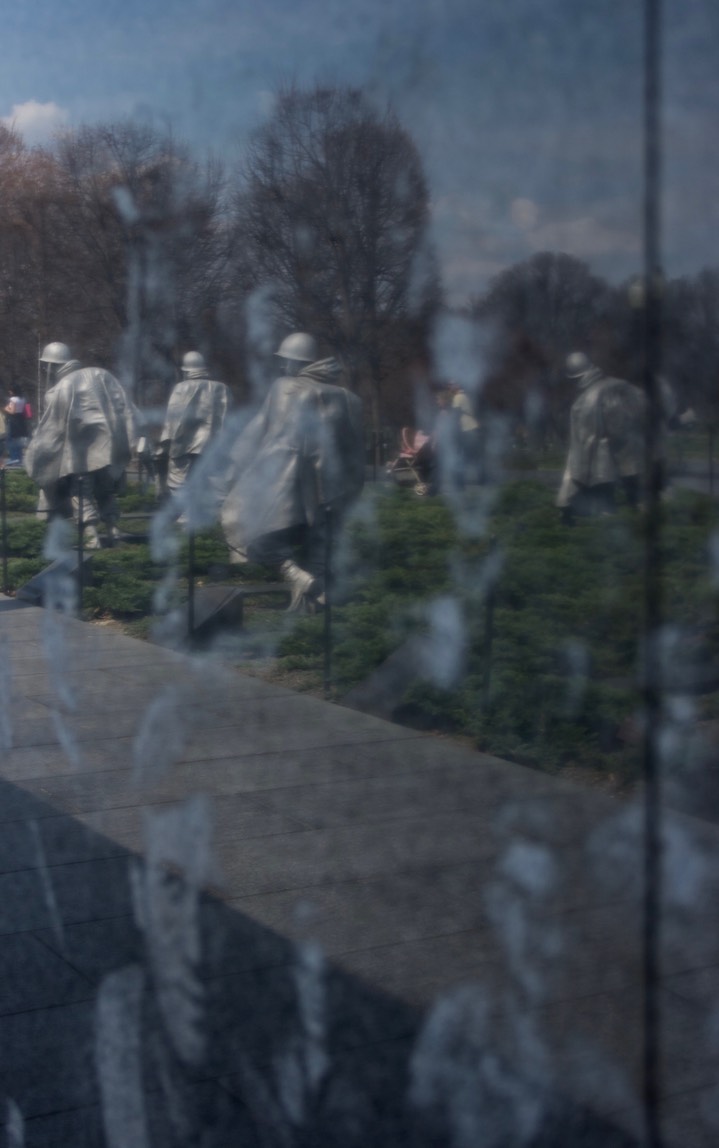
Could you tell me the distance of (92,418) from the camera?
1244mm

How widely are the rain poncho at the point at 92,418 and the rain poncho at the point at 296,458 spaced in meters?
0.18

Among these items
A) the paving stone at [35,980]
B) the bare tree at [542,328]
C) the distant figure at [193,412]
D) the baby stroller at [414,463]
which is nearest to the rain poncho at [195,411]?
the distant figure at [193,412]

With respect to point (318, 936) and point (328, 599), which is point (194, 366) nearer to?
point (328, 599)

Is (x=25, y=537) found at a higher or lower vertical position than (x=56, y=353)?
lower

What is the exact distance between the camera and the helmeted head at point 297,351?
36.5 inches

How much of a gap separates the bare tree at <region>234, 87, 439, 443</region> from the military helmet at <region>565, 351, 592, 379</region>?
0.44ft

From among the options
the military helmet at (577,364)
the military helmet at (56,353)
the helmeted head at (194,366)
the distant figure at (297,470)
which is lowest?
the distant figure at (297,470)

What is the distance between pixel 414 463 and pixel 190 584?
48cm

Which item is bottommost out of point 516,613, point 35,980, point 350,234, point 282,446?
point 35,980

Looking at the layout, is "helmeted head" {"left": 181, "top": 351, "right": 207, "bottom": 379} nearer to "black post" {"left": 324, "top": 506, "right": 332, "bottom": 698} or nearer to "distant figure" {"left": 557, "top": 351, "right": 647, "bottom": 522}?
"black post" {"left": 324, "top": 506, "right": 332, "bottom": 698}

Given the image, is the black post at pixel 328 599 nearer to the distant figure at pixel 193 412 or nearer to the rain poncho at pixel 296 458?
the rain poncho at pixel 296 458

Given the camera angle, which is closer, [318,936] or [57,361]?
[57,361]

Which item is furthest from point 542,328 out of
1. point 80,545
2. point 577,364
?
point 80,545

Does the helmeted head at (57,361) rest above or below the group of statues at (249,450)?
above
